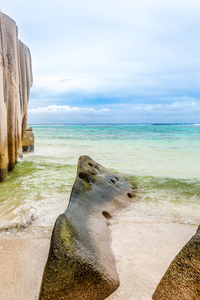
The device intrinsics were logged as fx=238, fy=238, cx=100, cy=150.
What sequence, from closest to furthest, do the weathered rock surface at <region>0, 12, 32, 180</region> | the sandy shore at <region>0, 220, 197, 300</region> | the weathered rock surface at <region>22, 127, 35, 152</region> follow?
the sandy shore at <region>0, 220, 197, 300</region> → the weathered rock surface at <region>0, 12, 32, 180</region> → the weathered rock surface at <region>22, 127, 35, 152</region>

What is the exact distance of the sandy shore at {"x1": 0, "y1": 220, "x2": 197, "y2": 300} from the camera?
1.78m

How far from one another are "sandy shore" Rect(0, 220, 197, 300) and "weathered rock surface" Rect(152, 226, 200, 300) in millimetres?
159

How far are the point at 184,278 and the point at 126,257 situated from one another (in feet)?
2.31

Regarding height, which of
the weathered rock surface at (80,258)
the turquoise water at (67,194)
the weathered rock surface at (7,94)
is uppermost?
the weathered rock surface at (7,94)

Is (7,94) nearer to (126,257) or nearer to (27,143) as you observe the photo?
(126,257)

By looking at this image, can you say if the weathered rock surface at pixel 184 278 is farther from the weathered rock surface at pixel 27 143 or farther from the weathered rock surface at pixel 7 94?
the weathered rock surface at pixel 27 143

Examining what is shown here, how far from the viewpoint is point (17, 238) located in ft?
8.61

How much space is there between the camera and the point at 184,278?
1576mm

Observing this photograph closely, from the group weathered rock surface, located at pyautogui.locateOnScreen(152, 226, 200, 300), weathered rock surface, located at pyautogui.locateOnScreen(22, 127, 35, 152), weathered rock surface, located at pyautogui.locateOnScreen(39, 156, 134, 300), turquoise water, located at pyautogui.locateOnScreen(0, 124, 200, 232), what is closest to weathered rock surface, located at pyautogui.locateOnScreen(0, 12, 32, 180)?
turquoise water, located at pyautogui.locateOnScreen(0, 124, 200, 232)

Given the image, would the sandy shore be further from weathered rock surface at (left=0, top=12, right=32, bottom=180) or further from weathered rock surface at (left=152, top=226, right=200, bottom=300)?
weathered rock surface at (left=0, top=12, right=32, bottom=180)

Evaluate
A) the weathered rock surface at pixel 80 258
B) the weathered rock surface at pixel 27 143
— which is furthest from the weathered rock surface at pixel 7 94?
the weathered rock surface at pixel 27 143

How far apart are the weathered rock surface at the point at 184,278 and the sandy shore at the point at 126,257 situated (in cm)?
16

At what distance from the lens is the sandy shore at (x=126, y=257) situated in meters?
1.78

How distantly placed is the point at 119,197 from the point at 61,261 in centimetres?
223
